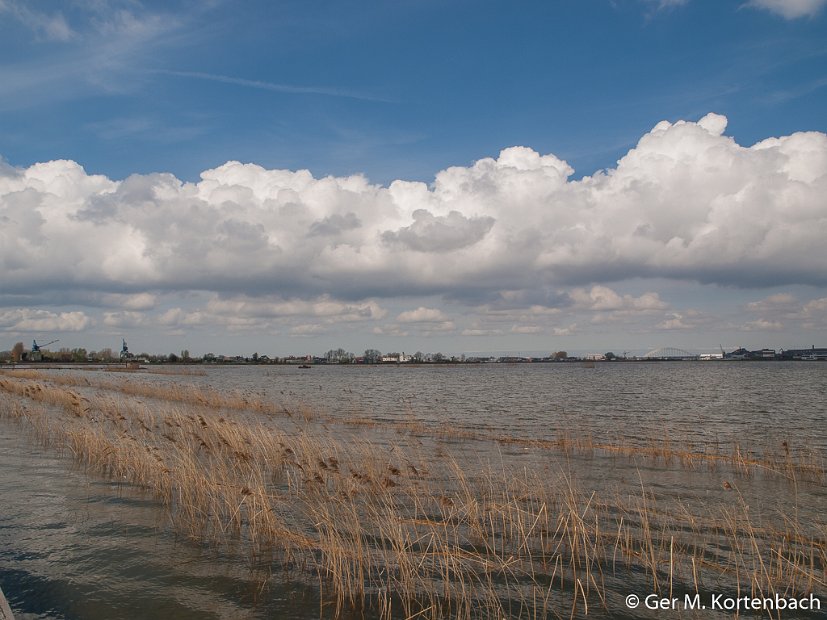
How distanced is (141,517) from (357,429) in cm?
1747

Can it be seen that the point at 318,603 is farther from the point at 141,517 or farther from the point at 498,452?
the point at 498,452

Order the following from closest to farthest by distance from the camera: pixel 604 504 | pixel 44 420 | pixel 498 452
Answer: pixel 604 504, pixel 498 452, pixel 44 420

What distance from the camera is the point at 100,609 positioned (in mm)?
7516

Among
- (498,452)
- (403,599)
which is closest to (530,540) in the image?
(403,599)

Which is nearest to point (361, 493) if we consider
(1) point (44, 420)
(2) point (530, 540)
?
(2) point (530, 540)

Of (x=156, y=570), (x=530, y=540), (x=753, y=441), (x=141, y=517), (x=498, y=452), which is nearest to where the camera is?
(x=156, y=570)

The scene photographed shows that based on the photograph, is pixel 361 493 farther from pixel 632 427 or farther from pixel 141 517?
pixel 632 427

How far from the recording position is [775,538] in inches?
427

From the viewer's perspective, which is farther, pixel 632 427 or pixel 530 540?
pixel 632 427

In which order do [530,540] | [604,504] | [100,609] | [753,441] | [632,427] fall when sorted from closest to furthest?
[100,609] < [530,540] < [604,504] < [753,441] < [632,427]

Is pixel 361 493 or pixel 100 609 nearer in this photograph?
pixel 100 609

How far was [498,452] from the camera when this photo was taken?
2167 centimetres

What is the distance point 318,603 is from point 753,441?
24884 mm

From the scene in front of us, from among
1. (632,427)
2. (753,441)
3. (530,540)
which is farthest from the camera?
(632,427)
